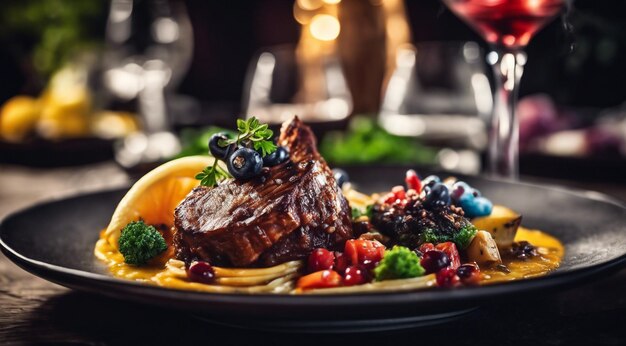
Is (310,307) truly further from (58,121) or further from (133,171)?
(58,121)

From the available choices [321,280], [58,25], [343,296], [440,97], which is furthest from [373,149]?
[58,25]

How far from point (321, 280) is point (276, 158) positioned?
0.77 metres

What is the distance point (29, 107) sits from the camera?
26.9 feet

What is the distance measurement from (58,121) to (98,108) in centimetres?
67

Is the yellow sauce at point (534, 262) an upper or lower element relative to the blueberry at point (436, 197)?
lower

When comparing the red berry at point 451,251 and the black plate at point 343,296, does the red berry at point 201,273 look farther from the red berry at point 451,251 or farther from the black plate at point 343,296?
the red berry at point 451,251

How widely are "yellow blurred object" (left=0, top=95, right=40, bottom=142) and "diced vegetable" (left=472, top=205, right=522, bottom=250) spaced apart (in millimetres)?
5894

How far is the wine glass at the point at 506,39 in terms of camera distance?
4200mm

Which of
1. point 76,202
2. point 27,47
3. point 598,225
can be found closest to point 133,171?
point 76,202

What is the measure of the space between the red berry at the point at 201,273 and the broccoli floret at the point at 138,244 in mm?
363

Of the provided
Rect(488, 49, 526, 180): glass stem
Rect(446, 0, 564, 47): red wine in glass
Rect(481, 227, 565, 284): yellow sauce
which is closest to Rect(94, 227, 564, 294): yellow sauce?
Rect(481, 227, 565, 284): yellow sauce

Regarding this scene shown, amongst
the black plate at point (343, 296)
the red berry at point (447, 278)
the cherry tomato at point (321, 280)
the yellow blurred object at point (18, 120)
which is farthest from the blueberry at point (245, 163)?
the yellow blurred object at point (18, 120)

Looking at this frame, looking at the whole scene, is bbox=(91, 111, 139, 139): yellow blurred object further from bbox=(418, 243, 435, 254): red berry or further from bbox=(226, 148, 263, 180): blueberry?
bbox=(418, 243, 435, 254): red berry

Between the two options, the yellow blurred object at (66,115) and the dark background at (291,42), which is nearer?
the dark background at (291,42)
